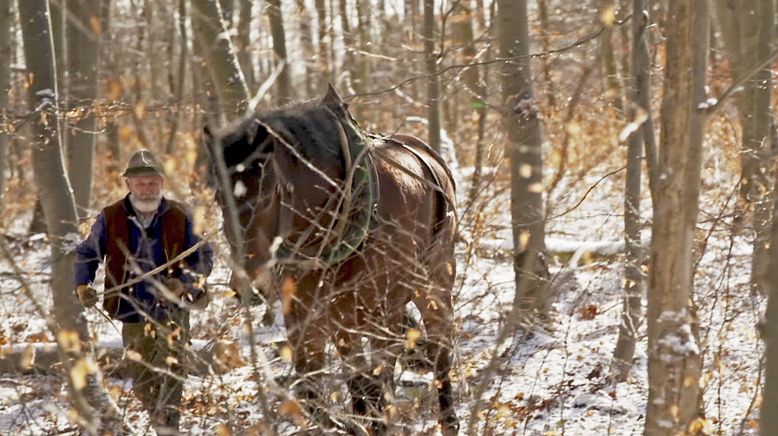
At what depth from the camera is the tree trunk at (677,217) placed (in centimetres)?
372

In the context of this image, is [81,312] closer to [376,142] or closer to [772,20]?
[376,142]

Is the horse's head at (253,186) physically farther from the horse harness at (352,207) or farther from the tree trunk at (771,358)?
the tree trunk at (771,358)

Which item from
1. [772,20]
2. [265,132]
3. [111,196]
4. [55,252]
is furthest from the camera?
[111,196]

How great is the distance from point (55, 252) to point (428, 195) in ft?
8.53

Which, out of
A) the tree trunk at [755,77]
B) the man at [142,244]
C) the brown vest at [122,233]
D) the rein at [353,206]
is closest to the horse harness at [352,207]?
the rein at [353,206]

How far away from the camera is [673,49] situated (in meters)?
3.74

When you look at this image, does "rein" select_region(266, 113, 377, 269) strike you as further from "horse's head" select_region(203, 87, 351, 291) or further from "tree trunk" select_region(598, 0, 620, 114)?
"tree trunk" select_region(598, 0, 620, 114)

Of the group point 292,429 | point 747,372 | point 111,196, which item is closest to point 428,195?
point 292,429

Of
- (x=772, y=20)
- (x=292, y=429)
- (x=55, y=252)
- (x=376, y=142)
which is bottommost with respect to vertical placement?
(x=292, y=429)

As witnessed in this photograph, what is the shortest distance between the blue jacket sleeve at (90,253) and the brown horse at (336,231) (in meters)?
1.41

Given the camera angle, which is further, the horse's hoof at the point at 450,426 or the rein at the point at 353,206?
the horse's hoof at the point at 450,426

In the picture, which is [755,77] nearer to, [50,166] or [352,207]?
[352,207]

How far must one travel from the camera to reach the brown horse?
17.2 feet

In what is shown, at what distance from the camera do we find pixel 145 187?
6.35 m
